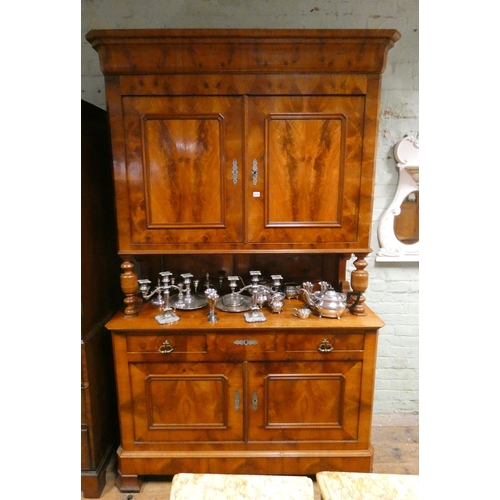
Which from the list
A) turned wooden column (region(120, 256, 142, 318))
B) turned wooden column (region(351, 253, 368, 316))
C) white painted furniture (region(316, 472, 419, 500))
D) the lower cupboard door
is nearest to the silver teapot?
turned wooden column (region(351, 253, 368, 316))

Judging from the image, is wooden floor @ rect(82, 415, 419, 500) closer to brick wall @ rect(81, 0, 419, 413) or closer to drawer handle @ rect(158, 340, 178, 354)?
drawer handle @ rect(158, 340, 178, 354)

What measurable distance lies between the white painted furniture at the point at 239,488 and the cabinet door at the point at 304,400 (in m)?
0.38

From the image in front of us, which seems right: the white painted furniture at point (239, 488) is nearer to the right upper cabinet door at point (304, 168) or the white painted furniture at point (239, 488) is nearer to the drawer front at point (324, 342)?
the drawer front at point (324, 342)

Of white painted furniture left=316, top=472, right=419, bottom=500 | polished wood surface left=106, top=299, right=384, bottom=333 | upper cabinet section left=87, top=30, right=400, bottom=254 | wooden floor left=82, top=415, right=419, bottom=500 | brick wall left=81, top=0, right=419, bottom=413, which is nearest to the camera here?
white painted furniture left=316, top=472, right=419, bottom=500

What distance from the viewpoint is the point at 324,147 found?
1.37m

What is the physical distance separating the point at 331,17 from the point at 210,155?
105 centimetres

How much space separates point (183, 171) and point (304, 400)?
1.16 metres

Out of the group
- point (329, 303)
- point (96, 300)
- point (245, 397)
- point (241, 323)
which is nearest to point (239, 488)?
point (245, 397)

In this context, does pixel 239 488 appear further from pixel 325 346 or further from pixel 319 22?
pixel 319 22

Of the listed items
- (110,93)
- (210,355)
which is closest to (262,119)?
(110,93)

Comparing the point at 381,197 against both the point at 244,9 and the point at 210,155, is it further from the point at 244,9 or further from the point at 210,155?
the point at 244,9

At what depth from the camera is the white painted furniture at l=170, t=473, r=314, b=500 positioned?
40.6 inches

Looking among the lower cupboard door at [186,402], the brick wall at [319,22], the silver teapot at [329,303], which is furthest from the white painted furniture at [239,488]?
the brick wall at [319,22]

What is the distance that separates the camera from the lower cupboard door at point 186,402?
144cm
